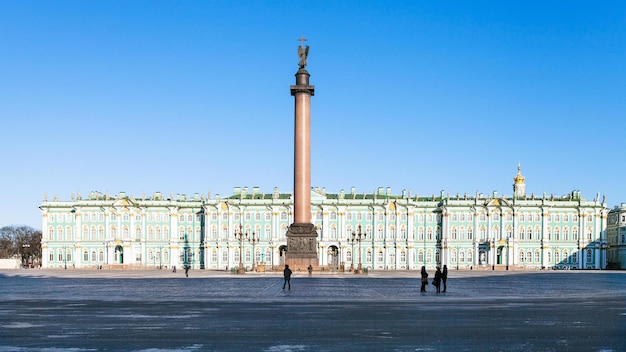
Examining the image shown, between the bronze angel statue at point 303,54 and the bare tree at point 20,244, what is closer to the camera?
the bronze angel statue at point 303,54

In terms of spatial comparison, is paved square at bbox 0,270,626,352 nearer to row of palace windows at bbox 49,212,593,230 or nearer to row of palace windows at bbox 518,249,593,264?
row of palace windows at bbox 49,212,593,230

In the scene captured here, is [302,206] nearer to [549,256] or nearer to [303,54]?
[303,54]

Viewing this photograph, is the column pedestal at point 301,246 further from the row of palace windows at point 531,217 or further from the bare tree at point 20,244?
the bare tree at point 20,244

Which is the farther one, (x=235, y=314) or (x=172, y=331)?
(x=235, y=314)

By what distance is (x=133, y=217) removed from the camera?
127 m

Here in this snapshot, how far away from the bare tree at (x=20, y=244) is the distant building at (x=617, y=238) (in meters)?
109

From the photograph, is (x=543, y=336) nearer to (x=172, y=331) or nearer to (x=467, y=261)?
(x=172, y=331)

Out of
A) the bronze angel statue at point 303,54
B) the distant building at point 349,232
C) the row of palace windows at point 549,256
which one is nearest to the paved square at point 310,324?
the bronze angel statue at point 303,54

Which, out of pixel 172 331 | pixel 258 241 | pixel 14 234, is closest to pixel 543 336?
pixel 172 331

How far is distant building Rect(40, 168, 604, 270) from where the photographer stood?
126125 millimetres

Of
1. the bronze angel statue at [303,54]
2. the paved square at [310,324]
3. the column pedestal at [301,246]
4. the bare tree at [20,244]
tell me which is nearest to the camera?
the paved square at [310,324]

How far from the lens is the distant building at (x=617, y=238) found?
136m

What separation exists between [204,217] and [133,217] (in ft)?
36.6

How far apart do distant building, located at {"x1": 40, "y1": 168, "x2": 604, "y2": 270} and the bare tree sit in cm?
3631
